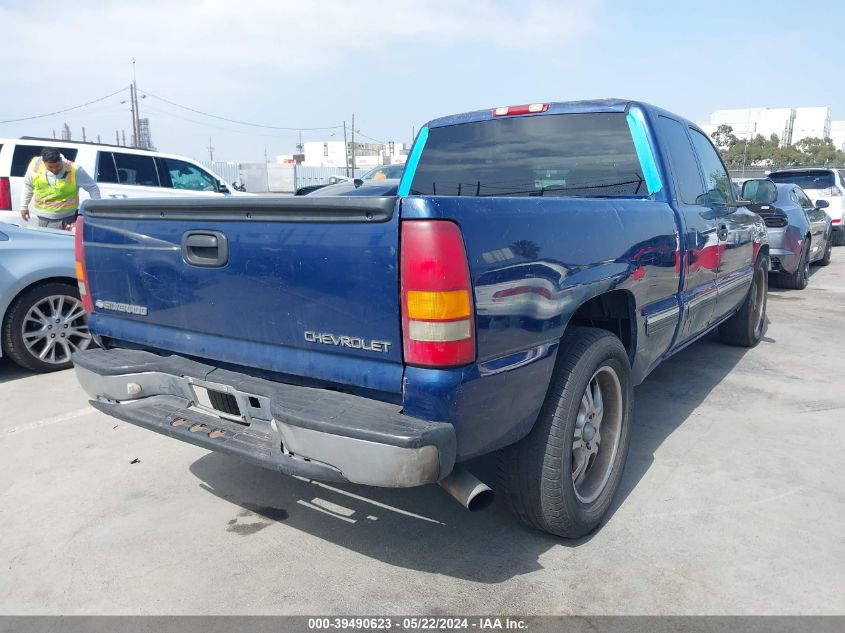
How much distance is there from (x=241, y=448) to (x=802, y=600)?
215 cm

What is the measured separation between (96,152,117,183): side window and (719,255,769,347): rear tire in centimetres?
827

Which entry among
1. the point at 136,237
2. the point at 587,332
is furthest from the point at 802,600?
the point at 136,237

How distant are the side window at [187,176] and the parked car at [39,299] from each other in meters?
5.17

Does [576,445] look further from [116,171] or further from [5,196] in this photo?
[116,171]

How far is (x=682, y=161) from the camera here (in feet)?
13.2

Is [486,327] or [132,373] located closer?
[486,327]

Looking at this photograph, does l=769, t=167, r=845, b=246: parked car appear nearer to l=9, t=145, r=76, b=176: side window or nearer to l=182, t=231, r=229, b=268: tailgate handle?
l=9, t=145, r=76, b=176: side window

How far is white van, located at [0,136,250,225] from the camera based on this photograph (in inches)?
349

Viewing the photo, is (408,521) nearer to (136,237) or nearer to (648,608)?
(648,608)

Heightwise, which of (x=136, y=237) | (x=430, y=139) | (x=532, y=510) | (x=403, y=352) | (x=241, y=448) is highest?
(x=430, y=139)

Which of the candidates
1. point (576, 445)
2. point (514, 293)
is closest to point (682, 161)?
point (576, 445)

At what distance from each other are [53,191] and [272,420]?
217 inches

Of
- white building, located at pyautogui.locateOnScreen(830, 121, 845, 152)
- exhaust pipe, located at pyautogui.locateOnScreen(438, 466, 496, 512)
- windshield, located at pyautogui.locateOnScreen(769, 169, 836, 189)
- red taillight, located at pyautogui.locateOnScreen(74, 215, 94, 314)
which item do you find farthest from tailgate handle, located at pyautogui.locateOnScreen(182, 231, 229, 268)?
white building, located at pyautogui.locateOnScreen(830, 121, 845, 152)

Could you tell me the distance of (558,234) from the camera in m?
2.51
